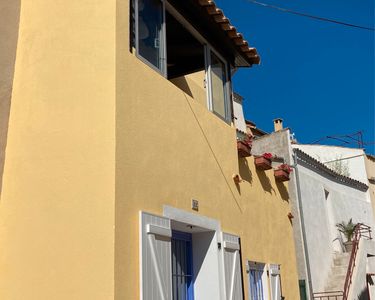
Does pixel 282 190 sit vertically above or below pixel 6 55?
below

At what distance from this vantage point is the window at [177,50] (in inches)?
247

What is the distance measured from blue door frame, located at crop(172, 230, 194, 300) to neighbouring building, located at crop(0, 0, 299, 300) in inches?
0.9

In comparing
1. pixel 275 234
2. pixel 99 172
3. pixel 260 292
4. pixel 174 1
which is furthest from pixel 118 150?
pixel 275 234

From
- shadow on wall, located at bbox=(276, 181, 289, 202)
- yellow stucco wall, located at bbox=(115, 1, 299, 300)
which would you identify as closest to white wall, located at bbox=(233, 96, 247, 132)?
shadow on wall, located at bbox=(276, 181, 289, 202)

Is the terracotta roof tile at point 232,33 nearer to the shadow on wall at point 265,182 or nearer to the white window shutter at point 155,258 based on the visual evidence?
the shadow on wall at point 265,182

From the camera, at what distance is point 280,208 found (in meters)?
9.97

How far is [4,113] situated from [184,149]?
Answer: 2.35 m

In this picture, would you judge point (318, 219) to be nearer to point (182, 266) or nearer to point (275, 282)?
point (275, 282)

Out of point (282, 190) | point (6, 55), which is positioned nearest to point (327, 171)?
point (282, 190)

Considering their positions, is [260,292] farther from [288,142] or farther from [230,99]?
[288,142]

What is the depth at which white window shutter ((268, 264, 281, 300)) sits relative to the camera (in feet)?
28.5

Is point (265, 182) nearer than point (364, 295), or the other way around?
point (265, 182)

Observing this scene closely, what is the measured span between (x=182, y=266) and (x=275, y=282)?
9.75 ft

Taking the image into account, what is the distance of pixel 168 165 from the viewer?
19.5ft
